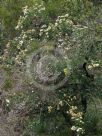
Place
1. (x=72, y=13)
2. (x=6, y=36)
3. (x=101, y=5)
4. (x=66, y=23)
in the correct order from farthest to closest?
(x=101, y=5) < (x=6, y=36) < (x=72, y=13) < (x=66, y=23)

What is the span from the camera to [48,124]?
12.6 m

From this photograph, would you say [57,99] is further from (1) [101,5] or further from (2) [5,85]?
(1) [101,5]

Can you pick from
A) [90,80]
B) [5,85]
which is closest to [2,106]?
[5,85]

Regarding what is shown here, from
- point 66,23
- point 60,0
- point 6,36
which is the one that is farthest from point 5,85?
point 60,0

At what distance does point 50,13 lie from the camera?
15258 mm

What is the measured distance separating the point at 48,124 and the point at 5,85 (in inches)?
60.7

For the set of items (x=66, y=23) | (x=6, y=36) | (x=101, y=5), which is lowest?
(x=101, y=5)

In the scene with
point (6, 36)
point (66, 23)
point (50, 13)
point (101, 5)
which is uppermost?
point (66, 23)

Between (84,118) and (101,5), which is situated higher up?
(84,118)

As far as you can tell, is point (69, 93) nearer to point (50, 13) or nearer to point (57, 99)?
point (57, 99)

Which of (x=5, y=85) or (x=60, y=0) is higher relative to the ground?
(x=5, y=85)

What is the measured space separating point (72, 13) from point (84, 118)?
11.1ft

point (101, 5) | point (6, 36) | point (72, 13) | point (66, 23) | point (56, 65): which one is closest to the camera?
point (56, 65)

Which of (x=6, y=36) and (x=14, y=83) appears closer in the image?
(x=14, y=83)
